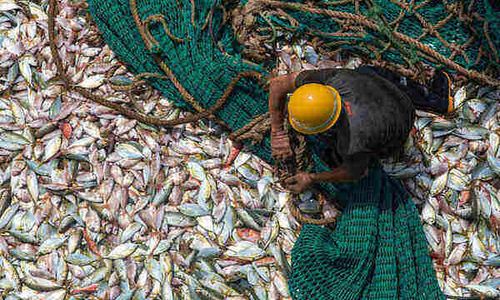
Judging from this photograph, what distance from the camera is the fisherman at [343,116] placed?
7.57 ft

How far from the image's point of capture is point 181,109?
301 centimetres

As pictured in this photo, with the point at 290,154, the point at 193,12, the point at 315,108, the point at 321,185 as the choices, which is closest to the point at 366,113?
the point at 315,108

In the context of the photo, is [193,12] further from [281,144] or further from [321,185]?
[321,185]

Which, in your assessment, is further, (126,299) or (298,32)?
(298,32)

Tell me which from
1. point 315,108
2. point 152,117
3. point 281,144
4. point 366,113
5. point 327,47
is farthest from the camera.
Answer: point 327,47

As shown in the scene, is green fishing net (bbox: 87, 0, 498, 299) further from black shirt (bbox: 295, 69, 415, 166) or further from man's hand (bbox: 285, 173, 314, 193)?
black shirt (bbox: 295, 69, 415, 166)

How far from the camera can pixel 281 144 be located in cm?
270

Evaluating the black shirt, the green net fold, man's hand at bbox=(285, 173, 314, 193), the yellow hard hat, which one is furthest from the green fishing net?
the yellow hard hat

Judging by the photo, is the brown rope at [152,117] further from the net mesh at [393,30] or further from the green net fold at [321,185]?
the net mesh at [393,30]

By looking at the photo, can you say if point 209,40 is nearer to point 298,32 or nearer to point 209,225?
point 298,32

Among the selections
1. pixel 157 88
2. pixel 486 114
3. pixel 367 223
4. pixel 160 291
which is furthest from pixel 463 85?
pixel 160 291

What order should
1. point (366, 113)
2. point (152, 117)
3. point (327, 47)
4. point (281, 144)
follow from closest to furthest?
point (366, 113), point (281, 144), point (152, 117), point (327, 47)

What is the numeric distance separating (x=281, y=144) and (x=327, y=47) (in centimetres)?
71

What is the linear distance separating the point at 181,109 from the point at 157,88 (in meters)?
0.16
